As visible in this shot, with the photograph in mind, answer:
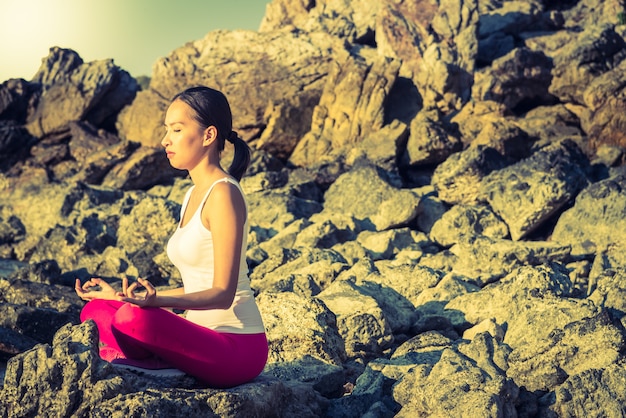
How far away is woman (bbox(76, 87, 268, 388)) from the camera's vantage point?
453 centimetres

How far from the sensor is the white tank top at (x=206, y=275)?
4.77 meters

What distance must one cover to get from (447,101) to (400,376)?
66.4 ft

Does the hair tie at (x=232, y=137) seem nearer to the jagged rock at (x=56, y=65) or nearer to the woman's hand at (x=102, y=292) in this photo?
the woman's hand at (x=102, y=292)

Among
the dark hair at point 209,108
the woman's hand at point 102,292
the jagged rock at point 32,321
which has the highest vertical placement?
the dark hair at point 209,108

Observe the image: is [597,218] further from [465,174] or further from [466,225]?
[465,174]

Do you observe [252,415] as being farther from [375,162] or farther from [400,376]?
[375,162]

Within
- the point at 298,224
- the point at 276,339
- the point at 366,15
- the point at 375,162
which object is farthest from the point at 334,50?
the point at 276,339

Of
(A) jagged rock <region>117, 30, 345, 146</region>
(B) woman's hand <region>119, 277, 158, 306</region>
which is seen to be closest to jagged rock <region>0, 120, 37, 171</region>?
(A) jagged rock <region>117, 30, 345, 146</region>

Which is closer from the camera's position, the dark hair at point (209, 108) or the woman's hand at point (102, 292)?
the woman's hand at point (102, 292)

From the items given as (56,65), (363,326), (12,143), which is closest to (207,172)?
(363,326)

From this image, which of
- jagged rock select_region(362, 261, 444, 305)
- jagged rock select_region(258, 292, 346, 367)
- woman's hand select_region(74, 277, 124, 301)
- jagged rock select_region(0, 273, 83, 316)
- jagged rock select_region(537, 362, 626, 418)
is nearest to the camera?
woman's hand select_region(74, 277, 124, 301)

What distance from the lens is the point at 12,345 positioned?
8469mm

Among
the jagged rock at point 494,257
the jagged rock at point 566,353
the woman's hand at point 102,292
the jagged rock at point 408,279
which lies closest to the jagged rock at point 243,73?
the jagged rock at point 494,257

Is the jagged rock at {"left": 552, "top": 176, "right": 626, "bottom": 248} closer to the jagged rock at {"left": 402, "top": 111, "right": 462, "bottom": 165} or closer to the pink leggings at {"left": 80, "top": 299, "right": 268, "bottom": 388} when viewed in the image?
the jagged rock at {"left": 402, "top": 111, "right": 462, "bottom": 165}
